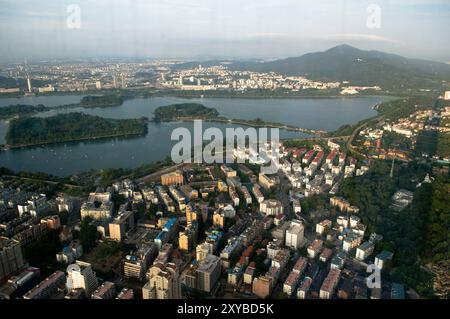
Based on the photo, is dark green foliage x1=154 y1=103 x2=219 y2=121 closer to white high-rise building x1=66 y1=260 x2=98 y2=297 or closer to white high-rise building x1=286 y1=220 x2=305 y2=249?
white high-rise building x1=286 y1=220 x2=305 y2=249

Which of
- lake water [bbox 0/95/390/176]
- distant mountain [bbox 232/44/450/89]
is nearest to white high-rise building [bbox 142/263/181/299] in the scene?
lake water [bbox 0/95/390/176]

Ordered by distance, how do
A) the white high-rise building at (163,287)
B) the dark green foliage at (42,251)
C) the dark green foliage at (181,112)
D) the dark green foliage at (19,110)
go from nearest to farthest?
the white high-rise building at (163,287)
the dark green foliage at (42,251)
the dark green foliage at (19,110)
the dark green foliage at (181,112)

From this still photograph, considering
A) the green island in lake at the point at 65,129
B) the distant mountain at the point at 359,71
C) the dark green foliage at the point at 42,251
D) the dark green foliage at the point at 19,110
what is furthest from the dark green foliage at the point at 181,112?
the dark green foliage at the point at 42,251

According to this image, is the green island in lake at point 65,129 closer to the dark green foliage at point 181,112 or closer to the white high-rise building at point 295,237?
the dark green foliage at point 181,112
